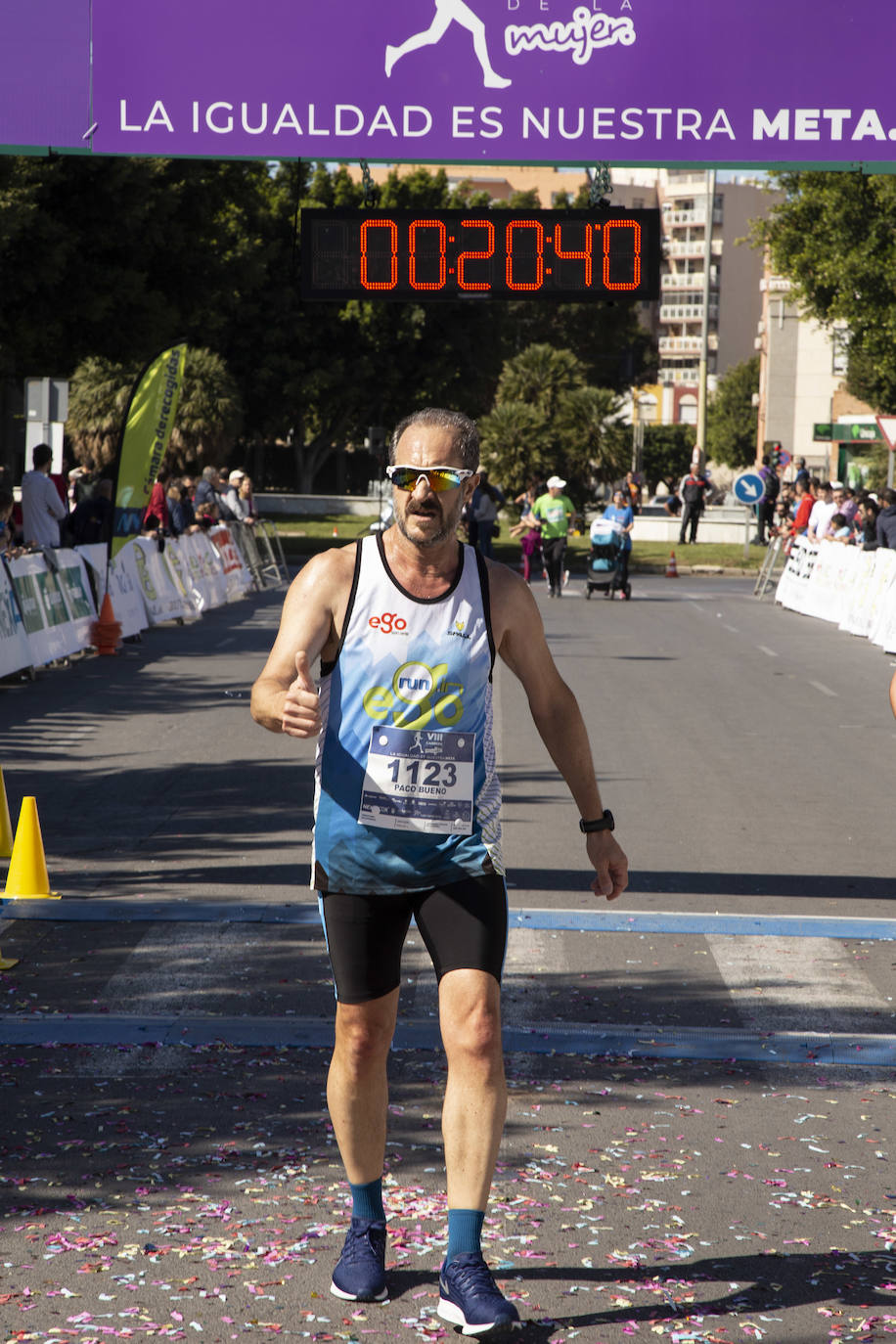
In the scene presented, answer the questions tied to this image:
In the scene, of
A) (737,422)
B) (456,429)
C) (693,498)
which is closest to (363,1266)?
(456,429)

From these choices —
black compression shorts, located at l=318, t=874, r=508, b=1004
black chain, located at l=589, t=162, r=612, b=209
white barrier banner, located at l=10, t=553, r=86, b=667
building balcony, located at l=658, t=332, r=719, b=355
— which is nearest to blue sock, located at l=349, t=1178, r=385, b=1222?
black compression shorts, located at l=318, t=874, r=508, b=1004

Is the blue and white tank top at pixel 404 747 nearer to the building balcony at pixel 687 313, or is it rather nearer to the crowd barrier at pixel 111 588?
the crowd barrier at pixel 111 588

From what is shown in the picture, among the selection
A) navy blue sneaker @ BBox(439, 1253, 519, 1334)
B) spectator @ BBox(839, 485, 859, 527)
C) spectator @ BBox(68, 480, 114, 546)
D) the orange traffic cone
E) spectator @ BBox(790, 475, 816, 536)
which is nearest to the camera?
navy blue sneaker @ BBox(439, 1253, 519, 1334)

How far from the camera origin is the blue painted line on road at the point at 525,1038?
5789 mm

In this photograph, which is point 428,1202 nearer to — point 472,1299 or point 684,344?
point 472,1299

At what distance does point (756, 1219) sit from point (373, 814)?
1.46m

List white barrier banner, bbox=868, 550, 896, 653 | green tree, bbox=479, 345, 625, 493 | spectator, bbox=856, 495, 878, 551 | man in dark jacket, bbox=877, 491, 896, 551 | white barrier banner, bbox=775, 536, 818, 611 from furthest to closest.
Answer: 1. green tree, bbox=479, 345, 625, 493
2. white barrier banner, bbox=775, 536, 818, 611
3. spectator, bbox=856, 495, 878, 551
4. man in dark jacket, bbox=877, 491, 896, 551
5. white barrier banner, bbox=868, 550, 896, 653

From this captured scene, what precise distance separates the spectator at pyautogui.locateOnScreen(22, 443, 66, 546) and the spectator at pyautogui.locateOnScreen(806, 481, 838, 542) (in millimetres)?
13446

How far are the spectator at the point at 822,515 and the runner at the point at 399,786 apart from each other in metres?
24.7

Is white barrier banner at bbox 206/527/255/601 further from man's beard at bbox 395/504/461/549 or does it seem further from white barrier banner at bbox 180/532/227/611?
man's beard at bbox 395/504/461/549

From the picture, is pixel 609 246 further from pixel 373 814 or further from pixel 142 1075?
pixel 373 814

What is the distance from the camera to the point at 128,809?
33.8 feet

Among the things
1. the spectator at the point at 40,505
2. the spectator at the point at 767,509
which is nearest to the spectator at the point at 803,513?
the spectator at the point at 767,509

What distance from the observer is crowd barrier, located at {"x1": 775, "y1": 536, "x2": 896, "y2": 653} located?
2200cm
